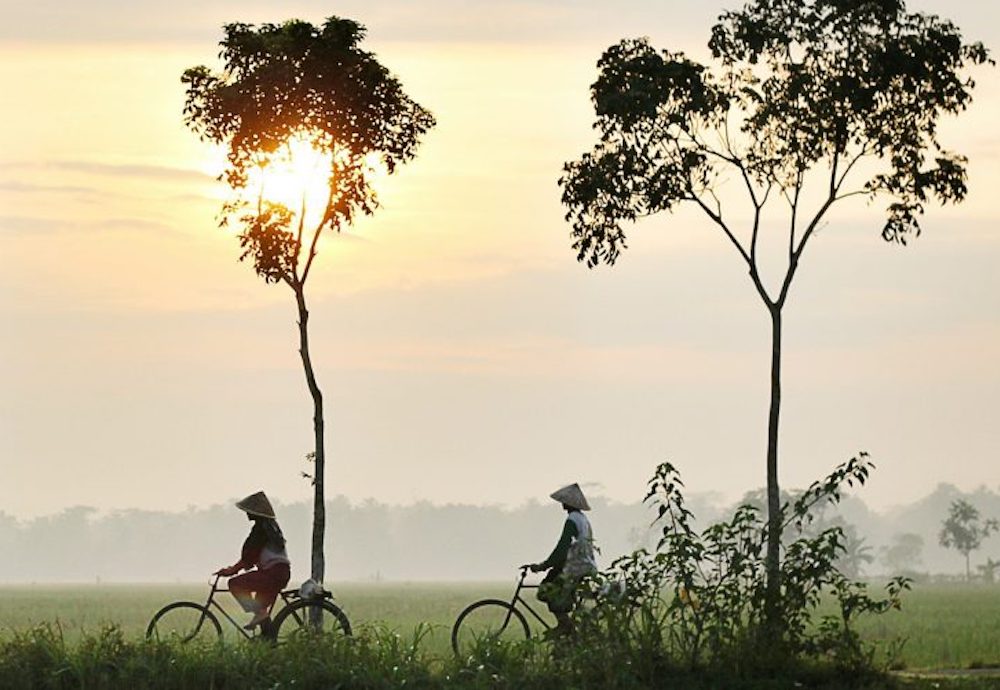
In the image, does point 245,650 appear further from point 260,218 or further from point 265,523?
point 260,218

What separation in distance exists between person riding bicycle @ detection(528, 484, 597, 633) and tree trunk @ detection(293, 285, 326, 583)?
4.66 metres

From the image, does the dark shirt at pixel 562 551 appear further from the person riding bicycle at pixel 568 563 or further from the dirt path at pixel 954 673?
the dirt path at pixel 954 673

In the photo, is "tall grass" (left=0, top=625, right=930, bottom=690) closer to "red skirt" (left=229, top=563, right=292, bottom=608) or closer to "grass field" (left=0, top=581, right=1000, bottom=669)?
"grass field" (left=0, top=581, right=1000, bottom=669)

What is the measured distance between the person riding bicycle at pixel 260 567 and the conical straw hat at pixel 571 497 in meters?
3.26

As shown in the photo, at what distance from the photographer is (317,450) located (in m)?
25.9

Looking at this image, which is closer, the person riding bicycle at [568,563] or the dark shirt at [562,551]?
the person riding bicycle at [568,563]

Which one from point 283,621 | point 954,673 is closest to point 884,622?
point 954,673

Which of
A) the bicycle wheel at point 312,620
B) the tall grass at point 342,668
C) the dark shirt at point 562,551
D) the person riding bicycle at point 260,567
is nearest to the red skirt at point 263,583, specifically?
the person riding bicycle at point 260,567

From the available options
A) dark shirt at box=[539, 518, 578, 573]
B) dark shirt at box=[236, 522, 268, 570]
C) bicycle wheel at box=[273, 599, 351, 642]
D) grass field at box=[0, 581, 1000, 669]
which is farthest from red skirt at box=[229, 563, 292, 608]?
dark shirt at box=[539, 518, 578, 573]

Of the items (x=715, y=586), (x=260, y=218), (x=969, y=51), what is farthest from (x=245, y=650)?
(x=969, y=51)

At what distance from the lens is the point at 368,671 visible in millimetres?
19688

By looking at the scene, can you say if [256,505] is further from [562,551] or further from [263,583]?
[562,551]

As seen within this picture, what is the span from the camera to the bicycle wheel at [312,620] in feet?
67.9

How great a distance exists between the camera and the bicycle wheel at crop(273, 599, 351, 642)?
20.7 metres
